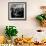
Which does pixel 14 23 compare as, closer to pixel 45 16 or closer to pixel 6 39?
pixel 6 39

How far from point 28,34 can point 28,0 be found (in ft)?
2.43

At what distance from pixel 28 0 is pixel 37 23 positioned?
538 mm

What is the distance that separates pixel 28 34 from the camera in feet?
12.2

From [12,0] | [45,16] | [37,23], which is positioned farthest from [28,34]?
[12,0]

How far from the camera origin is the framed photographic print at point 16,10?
3727 mm

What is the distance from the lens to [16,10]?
12.3 ft

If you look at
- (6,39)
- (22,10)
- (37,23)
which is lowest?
(6,39)

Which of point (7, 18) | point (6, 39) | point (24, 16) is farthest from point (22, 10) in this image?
point (6, 39)

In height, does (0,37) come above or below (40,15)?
below

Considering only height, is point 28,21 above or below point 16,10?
below

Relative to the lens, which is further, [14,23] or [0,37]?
[14,23]

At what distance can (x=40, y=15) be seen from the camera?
3.69 m

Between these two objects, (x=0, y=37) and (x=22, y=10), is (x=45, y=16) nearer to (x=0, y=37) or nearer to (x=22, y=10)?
(x=22, y=10)

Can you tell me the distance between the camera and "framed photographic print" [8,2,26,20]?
3.73m
